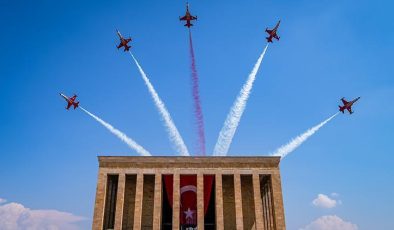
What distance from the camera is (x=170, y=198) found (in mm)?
36250

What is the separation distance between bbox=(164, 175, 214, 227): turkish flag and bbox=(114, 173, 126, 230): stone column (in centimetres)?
456

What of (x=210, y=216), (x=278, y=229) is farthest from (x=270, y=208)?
(x=210, y=216)

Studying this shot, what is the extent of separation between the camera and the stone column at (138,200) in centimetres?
3400

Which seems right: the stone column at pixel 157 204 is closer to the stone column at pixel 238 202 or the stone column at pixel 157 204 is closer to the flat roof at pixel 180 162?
the flat roof at pixel 180 162

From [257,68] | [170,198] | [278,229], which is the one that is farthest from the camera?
[257,68]

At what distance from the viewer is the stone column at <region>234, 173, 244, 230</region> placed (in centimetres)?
3406

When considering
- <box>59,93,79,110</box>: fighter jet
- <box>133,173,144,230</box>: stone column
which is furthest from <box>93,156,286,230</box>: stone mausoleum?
<box>59,93,79,110</box>: fighter jet

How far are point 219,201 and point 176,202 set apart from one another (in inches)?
175

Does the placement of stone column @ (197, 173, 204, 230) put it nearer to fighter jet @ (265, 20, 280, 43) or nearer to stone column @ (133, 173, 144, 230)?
stone column @ (133, 173, 144, 230)

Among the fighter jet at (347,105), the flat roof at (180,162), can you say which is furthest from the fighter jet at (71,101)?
the fighter jet at (347,105)

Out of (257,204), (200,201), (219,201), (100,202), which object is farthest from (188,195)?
(100,202)

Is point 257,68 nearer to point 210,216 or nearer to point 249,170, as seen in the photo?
point 249,170

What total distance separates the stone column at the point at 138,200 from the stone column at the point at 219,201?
782 centimetres

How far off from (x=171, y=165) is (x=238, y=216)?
8.81 m
